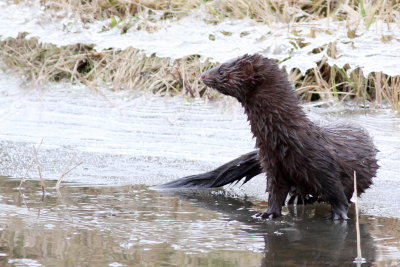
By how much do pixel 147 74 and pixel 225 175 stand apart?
2.35 metres

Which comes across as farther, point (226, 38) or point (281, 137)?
point (226, 38)

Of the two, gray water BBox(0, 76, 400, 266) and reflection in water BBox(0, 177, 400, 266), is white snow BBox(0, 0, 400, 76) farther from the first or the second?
reflection in water BBox(0, 177, 400, 266)

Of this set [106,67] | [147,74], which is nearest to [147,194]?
[147,74]

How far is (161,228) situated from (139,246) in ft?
1.18

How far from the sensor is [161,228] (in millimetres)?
3555

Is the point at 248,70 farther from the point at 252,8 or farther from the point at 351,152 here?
the point at 252,8

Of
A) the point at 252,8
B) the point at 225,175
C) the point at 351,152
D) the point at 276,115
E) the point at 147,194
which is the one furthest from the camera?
the point at 252,8

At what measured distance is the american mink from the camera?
3.86m

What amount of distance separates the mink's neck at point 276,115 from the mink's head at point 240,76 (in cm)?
4

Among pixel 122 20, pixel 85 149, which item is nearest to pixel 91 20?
pixel 122 20

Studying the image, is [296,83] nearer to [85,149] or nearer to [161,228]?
[85,149]

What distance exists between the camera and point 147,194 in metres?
4.38

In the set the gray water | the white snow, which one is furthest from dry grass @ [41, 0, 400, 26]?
the gray water

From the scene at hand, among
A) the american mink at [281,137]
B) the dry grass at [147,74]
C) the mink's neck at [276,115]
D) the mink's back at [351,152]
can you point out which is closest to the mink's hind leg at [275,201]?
the american mink at [281,137]
